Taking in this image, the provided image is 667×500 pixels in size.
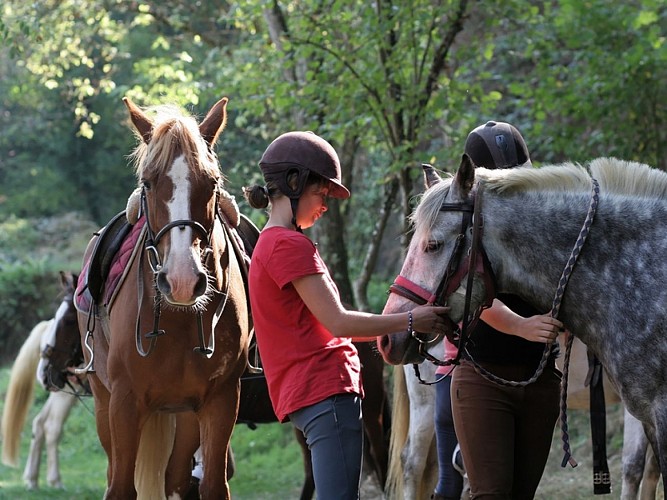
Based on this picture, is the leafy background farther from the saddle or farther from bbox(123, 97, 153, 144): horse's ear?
bbox(123, 97, 153, 144): horse's ear

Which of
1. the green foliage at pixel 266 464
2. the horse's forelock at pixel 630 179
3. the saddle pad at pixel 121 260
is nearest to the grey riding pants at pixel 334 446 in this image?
the horse's forelock at pixel 630 179

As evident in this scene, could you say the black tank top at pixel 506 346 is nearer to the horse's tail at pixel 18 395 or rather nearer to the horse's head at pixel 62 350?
the horse's head at pixel 62 350

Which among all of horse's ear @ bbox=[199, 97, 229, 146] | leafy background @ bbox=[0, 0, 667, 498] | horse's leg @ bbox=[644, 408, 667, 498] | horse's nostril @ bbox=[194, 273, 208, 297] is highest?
leafy background @ bbox=[0, 0, 667, 498]

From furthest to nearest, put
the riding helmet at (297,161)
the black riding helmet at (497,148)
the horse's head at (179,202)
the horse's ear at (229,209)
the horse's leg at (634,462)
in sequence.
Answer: the horse's leg at (634,462)
the horse's ear at (229,209)
the horse's head at (179,202)
the black riding helmet at (497,148)
the riding helmet at (297,161)

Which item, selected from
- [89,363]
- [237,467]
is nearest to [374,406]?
[89,363]

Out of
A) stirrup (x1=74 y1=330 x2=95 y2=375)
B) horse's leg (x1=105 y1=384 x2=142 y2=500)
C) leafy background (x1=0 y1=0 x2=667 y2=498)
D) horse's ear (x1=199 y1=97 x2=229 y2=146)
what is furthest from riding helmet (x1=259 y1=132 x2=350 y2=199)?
leafy background (x1=0 y1=0 x2=667 y2=498)

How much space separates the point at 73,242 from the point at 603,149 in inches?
594

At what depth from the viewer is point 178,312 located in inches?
181

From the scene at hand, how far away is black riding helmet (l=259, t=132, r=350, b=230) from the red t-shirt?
15 cm

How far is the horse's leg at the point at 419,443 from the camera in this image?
6.16 meters

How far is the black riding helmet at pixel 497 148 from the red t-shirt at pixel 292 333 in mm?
1006

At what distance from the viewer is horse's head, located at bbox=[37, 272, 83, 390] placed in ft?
27.5

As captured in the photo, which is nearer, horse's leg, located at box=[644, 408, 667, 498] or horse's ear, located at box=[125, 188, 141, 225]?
horse's leg, located at box=[644, 408, 667, 498]

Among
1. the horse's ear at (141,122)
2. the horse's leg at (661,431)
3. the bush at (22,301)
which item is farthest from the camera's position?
the bush at (22,301)
